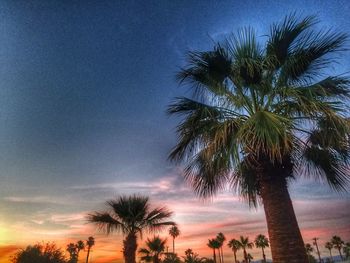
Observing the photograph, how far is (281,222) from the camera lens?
20.3ft

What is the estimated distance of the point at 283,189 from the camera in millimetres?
6590

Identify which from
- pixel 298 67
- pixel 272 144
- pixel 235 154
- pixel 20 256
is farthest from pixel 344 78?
pixel 20 256

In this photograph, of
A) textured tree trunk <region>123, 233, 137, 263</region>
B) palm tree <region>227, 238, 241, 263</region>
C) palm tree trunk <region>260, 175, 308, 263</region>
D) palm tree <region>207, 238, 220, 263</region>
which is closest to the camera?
palm tree trunk <region>260, 175, 308, 263</region>

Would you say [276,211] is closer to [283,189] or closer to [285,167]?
A: [283,189]

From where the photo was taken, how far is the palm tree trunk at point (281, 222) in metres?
5.89

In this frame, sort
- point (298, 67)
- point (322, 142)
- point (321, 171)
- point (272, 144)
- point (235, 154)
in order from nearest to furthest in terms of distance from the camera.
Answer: point (272, 144) → point (235, 154) → point (298, 67) → point (322, 142) → point (321, 171)

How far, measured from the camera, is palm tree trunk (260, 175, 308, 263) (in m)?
5.89

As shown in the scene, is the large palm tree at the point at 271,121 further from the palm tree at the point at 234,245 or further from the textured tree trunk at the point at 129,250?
the palm tree at the point at 234,245

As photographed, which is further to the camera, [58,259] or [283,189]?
[58,259]

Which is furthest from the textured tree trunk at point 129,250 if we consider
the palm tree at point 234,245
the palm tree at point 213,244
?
the palm tree at point 234,245

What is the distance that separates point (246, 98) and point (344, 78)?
2.73 m

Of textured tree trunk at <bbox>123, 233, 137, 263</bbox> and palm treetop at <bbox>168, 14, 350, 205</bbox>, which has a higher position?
palm treetop at <bbox>168, 14, 350, 205</bbox>

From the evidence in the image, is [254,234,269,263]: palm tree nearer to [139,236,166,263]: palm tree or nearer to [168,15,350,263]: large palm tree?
[139,236,166,263]: palm tree

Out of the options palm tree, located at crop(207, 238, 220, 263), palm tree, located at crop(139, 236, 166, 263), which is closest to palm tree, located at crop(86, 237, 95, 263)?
palm tree, located at crop(207, 238, 220, 263)
